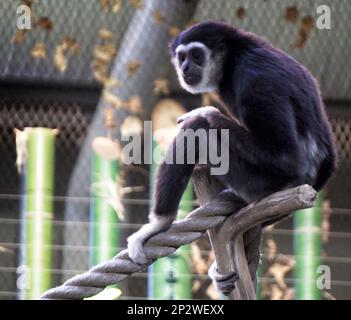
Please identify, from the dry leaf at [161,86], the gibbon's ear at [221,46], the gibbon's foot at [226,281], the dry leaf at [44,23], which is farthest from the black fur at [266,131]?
the dry leaf at [44,23]

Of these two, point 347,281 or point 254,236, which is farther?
point 347,281

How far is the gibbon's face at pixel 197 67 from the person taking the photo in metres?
3.07

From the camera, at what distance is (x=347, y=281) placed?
4.70m

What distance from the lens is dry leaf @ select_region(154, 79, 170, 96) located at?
13.9ft

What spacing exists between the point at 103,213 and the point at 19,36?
994 mm

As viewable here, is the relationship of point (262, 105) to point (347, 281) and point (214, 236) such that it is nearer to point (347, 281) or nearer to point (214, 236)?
point (214, 236)

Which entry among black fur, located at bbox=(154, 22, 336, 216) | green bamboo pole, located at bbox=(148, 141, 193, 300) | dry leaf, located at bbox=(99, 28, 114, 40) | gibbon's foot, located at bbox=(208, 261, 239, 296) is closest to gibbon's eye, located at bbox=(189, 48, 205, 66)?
black fur, located at bbox=(154, 22, 336, 216)

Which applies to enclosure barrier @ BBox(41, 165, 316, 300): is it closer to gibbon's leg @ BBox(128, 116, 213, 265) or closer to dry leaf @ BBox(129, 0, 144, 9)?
gibbon's leg @ BBox(128, 116, 213, 265)

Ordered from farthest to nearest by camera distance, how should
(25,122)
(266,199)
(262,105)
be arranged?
(25,122)
(262,105)
(266,199)

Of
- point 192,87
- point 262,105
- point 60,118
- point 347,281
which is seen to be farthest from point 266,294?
point 262,105

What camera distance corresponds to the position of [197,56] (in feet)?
10.3

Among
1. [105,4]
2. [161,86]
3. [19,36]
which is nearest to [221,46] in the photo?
[161,86]

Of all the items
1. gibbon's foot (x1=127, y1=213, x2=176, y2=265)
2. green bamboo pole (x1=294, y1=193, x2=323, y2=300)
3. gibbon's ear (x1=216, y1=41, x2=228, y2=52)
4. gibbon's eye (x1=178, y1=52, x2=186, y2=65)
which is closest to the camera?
gibbon's foot (x1=127, y1=213, x2=176, y2=265)
